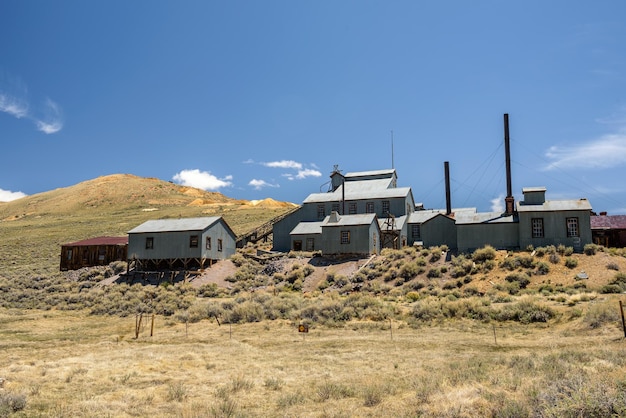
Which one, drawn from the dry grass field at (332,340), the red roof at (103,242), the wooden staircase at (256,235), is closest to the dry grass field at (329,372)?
the dry grass field at (332,340)

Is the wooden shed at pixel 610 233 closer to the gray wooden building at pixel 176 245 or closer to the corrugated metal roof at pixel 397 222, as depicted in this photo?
the corrugated metal roof at pixel 397 222

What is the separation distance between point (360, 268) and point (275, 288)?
24.2ft

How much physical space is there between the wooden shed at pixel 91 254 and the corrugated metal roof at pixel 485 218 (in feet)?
111

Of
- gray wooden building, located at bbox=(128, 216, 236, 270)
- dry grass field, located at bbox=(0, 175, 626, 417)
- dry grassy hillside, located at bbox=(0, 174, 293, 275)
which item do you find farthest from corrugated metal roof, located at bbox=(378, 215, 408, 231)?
dry grassy hillside, located at bbox=(0, 174, 293, 275)

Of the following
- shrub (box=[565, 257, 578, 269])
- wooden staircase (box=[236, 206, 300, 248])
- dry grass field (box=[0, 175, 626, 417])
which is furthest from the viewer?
wooden staircase (box=[236, 206, 300, 248])

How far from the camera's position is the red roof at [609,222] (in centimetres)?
4731

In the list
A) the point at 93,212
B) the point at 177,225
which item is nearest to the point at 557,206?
the point at 177,225

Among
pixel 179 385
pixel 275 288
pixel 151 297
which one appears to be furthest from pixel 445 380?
pixel 151 297

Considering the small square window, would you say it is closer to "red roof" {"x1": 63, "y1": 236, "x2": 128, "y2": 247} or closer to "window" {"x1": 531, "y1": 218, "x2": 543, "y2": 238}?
"window" {"x1": 531, "y1": 218, "x2": 543, "y2": 238}

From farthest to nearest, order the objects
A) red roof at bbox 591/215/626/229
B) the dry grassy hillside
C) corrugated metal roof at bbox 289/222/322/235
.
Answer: the dry grassy hillside < corrugated metal roof at bbox 289/222/322/235 < red roof at bbox 591/215/626/229

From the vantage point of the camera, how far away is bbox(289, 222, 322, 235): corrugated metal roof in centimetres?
5306

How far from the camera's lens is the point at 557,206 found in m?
38.9

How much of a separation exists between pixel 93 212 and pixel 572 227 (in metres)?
99.5

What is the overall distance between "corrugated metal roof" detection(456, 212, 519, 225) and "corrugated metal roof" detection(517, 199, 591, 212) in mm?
1193
